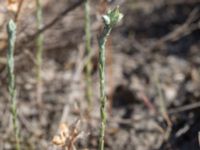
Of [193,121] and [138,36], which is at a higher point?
[138,36]

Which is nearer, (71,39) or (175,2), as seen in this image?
(71,39)

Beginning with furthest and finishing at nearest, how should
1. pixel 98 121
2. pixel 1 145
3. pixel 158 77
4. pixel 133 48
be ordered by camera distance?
pixel 133 48, pixel 158 77, pixel 98 121, pixel 1 145

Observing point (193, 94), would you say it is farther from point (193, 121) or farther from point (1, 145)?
point (1, 145)

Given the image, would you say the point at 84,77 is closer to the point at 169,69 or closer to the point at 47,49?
the point at 47,49

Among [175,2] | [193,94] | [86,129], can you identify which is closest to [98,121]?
[86,129]

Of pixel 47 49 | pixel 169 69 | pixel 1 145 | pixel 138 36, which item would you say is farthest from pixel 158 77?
pixel 1 145

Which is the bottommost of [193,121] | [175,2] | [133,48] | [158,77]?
[193,121]

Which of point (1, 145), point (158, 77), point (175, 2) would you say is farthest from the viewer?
point (175, 2)
